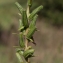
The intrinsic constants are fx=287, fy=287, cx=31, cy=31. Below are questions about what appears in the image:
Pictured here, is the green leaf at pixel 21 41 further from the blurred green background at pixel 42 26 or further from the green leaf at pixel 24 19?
the blurred green background at pixel 42 26

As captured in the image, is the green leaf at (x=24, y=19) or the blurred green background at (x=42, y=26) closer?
the green leaf at (x=24, y=19)

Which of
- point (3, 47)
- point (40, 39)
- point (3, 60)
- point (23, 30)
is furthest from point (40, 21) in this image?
point (23, 30)

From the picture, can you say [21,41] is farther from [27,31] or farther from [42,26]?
[42,26]

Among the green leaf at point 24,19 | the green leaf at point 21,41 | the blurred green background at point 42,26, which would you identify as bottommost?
the green leaf at point 21,41

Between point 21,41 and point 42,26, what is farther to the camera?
point 42,26

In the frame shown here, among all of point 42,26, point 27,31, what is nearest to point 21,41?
point 27,31

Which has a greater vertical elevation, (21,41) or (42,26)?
(42,26)

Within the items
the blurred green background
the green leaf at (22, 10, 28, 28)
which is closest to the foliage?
the green leaf at (22, 10, 28, 28)

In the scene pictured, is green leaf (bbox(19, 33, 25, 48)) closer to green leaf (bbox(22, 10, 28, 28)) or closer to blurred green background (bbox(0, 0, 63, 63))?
green leaf (bbox(22, 10, 28, 28))

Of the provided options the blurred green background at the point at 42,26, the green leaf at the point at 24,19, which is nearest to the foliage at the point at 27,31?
the green leaf at the point at 24,19

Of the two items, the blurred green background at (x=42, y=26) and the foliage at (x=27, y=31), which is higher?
the blurred green background at (x=42, y=26)

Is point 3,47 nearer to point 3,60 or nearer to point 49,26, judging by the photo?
point 3,60
